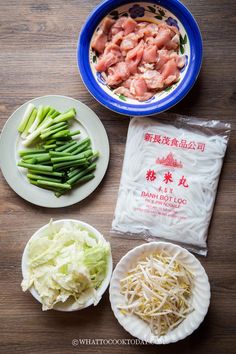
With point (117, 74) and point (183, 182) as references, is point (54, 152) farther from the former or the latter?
point (183, 182)

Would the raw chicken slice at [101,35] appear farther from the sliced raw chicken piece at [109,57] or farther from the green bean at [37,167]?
the green bean at [37,167]

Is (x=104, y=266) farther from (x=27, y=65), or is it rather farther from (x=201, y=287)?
(x=27, y=65)

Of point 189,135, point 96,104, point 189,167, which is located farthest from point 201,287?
point 96,104

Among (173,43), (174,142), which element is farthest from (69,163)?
(173,43)

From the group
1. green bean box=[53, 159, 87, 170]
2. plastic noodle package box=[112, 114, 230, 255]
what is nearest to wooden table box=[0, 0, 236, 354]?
plastic noodle package box=[112, 114, 230, 255]

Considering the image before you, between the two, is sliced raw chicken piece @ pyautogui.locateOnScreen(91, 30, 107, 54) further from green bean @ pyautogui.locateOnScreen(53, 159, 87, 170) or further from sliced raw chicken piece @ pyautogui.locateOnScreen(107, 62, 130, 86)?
green bean @ pyautogui.locateOnScreen(53, 159, 87, 170)

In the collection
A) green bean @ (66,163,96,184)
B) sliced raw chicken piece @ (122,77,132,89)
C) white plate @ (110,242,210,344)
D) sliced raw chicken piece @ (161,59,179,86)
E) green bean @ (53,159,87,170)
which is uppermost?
sliced raw chicken piece @ (161,59,179,86)

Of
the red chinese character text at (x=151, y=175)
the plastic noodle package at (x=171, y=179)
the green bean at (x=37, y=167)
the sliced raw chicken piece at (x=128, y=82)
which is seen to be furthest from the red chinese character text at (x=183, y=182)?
the green bean at (x=37, y=167)
